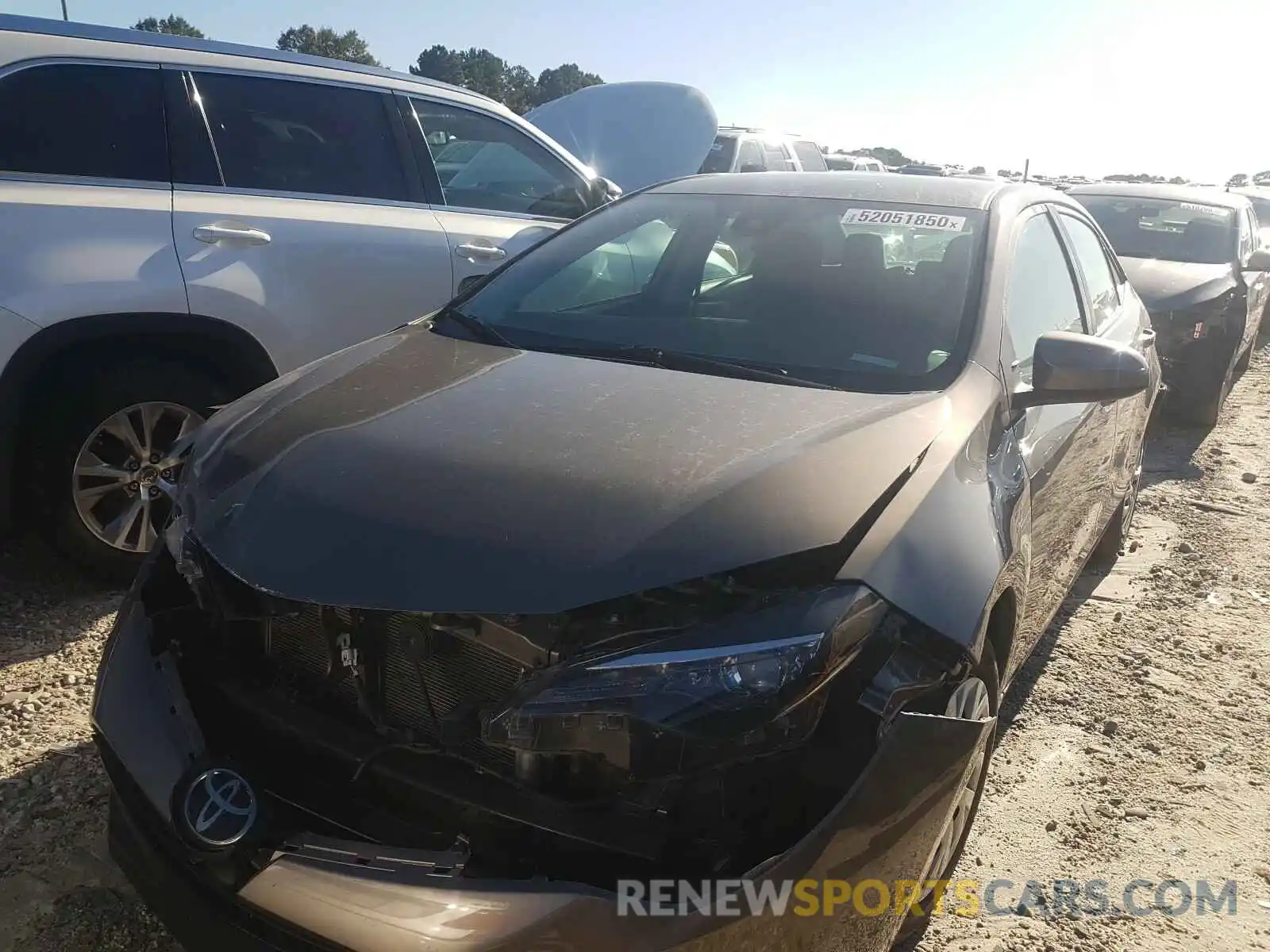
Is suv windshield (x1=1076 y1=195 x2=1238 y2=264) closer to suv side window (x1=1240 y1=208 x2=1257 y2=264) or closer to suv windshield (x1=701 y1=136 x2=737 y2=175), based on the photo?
suv side window (x1=1240 y1=208 x2=1257 y2=264)

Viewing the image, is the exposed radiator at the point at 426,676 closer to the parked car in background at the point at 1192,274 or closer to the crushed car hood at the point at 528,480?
the crushed car hood at the point at 528,480

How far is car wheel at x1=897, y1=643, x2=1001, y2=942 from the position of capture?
188 centimetres

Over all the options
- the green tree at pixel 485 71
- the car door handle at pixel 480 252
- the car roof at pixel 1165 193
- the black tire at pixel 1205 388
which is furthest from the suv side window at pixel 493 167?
the green tree at pixel 485 71

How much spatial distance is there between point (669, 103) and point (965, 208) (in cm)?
522

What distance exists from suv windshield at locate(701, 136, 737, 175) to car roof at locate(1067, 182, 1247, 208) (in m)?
4.05

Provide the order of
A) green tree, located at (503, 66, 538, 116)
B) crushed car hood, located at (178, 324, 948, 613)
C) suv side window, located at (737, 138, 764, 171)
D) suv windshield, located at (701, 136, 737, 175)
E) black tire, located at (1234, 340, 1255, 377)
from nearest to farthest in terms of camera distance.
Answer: crushed car hood, located at (178, 324, 948, 613) < black tire, located at (1234, 340, 1255, 377) < suv windshield, located at (701, 136, 737, 175) < suv side window, located at (737, 138, 764, 171) < green tree, located at (503, 66, 538, 116)

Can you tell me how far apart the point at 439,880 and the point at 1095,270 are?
3.43 meters

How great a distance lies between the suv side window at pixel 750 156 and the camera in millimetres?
11553

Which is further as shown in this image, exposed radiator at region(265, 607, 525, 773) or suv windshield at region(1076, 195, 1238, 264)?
suv windshield at region(1076, 195, 1238, 264)

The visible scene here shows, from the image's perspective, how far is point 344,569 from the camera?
1.66 meters

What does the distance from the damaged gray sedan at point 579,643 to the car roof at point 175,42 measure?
191cm

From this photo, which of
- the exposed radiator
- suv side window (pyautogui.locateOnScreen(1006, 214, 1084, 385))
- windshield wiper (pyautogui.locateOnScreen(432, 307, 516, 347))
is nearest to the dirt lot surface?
the exposed radiator

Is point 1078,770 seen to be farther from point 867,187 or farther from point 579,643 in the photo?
point 579,643

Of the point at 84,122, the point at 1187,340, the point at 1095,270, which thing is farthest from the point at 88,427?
the point at 1187,340
